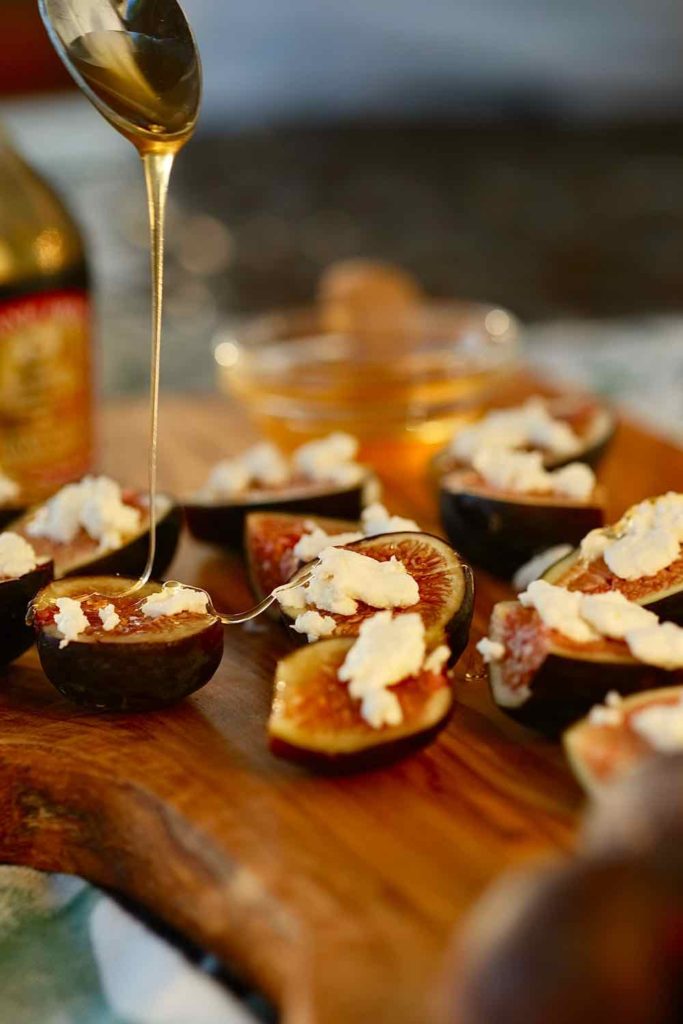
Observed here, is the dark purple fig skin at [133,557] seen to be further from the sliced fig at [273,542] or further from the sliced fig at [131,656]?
the sliced fig at [131,656]

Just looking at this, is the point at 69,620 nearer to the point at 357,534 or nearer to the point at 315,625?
the point at 315,625

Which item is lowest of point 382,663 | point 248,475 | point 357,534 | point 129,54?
point 248,475

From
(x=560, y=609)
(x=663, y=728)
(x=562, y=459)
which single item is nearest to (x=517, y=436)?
(x=562, y=459)

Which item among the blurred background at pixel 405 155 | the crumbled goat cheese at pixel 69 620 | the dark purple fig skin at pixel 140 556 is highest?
the crumbled goat cheese at pixel 69 620

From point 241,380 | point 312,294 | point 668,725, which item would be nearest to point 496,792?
point 668,725

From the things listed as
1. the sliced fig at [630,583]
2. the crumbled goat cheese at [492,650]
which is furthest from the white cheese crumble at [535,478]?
the crumbled goat cheese at [492,650]

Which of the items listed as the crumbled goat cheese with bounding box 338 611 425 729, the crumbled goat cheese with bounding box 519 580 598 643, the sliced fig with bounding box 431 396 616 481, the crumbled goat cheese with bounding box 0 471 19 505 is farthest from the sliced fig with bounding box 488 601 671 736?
the crumbled goat cheese with bounding box 0 471 19 505
